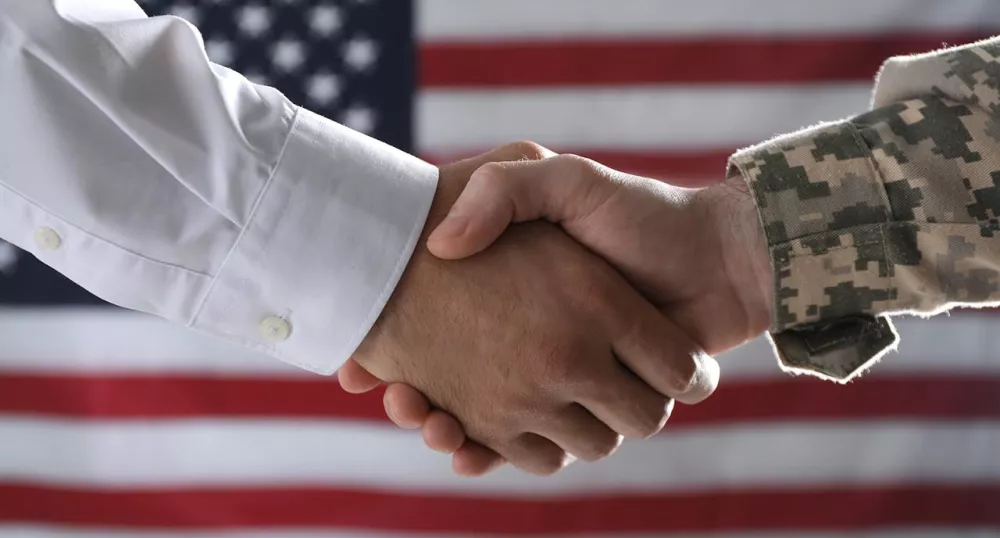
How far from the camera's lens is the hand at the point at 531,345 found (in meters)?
0.91

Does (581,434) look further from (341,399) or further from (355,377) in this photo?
(341,399)

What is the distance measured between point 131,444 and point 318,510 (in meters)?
0.33

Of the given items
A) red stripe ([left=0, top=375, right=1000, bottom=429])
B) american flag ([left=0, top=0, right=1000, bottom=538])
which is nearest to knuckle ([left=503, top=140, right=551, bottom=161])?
american flag ([left=0, top=0, right=1000, bottom=538])

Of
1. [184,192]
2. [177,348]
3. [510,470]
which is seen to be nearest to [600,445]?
[184,192]

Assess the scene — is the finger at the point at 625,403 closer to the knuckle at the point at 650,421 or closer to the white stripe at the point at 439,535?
the knuckle at the point at 650,421

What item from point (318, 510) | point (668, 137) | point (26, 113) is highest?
point (26, 113)

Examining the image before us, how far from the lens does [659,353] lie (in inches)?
37.6

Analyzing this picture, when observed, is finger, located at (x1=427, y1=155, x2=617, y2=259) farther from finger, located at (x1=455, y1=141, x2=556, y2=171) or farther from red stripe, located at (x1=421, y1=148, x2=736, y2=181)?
red stripe, located at (x1=421, y1=148, x2=736, y2=181)

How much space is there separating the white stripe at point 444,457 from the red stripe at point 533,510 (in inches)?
0.8

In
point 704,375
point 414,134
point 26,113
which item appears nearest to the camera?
point 26,113

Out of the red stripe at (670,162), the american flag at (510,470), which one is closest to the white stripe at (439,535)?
the american flag at (510,470)

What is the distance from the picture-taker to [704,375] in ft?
3.27

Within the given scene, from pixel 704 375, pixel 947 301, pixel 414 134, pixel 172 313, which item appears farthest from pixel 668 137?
pixel 172 313

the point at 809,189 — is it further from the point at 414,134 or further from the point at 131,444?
the point at 131,444
